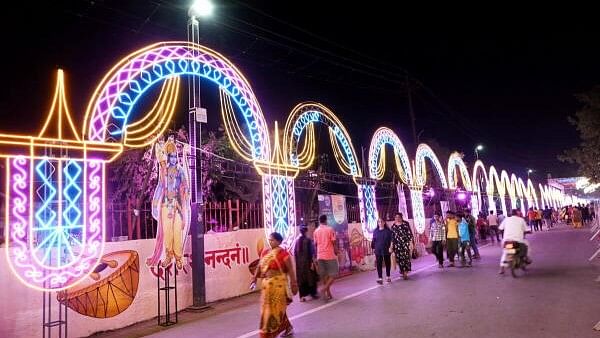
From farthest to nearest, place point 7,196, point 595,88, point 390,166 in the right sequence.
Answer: point 390,166, point 595,88, point 7,196

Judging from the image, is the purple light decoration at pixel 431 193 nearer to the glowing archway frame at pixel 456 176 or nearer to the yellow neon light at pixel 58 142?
the glowing archway frame at pixel 456 176

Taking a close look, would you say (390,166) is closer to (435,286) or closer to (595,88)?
(595,88)

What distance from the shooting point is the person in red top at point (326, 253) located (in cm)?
1154

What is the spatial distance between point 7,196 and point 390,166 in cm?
2834

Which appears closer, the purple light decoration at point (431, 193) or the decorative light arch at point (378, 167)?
the decorative light arch at point (378, 167)

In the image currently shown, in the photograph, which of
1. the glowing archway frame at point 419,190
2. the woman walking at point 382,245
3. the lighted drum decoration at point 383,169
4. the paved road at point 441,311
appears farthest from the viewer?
the glowing archway frame at point 419,190

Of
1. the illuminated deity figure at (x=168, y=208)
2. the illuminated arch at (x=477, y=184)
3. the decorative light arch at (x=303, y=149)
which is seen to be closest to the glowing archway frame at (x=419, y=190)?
the decorative light arch at (x=303, y=149)

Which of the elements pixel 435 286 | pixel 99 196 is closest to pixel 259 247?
pixel 435 286

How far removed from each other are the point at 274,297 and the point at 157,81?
5.47 m

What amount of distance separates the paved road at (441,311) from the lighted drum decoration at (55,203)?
175 centimetres

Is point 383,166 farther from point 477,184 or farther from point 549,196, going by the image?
point 549,196

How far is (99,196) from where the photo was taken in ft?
27.8

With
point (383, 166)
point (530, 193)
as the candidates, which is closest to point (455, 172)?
point (383, 166)

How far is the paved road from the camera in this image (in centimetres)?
742
